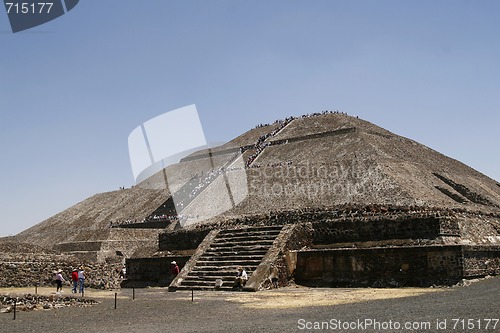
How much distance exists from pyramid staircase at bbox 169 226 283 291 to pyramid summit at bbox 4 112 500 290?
0.24ft

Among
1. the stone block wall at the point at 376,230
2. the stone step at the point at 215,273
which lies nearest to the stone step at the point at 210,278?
the stone step at the point at 215,273

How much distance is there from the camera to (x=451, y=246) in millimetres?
16734

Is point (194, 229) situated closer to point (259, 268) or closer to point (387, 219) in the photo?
point (259, 268)

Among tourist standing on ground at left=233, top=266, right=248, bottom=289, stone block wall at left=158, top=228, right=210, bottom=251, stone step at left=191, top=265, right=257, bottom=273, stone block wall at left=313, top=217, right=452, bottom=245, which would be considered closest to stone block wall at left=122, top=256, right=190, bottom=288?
stone block wall at left=158, top=228, right=210, bottom=251

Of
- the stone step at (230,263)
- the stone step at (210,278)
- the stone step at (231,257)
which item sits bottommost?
the stone step at (210,278)

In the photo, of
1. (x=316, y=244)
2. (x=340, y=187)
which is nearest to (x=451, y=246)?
(x=316, y=244)

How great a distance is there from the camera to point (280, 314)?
11445mm

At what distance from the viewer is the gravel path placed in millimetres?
9334

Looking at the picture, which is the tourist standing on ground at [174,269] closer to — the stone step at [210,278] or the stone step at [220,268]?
the stone step at [220,268]

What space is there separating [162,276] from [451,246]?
11.2m

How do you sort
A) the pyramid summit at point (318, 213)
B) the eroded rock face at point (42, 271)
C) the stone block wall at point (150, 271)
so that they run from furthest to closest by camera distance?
the eroded rock face at point (42, 271), the stone block wall at point (150, 271), the pyramid summit at point (318, 213)

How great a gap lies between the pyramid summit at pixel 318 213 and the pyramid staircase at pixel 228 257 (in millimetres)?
72

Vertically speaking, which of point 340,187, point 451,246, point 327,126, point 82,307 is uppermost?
point 327,126

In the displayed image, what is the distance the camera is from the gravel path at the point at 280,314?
30.6ft
